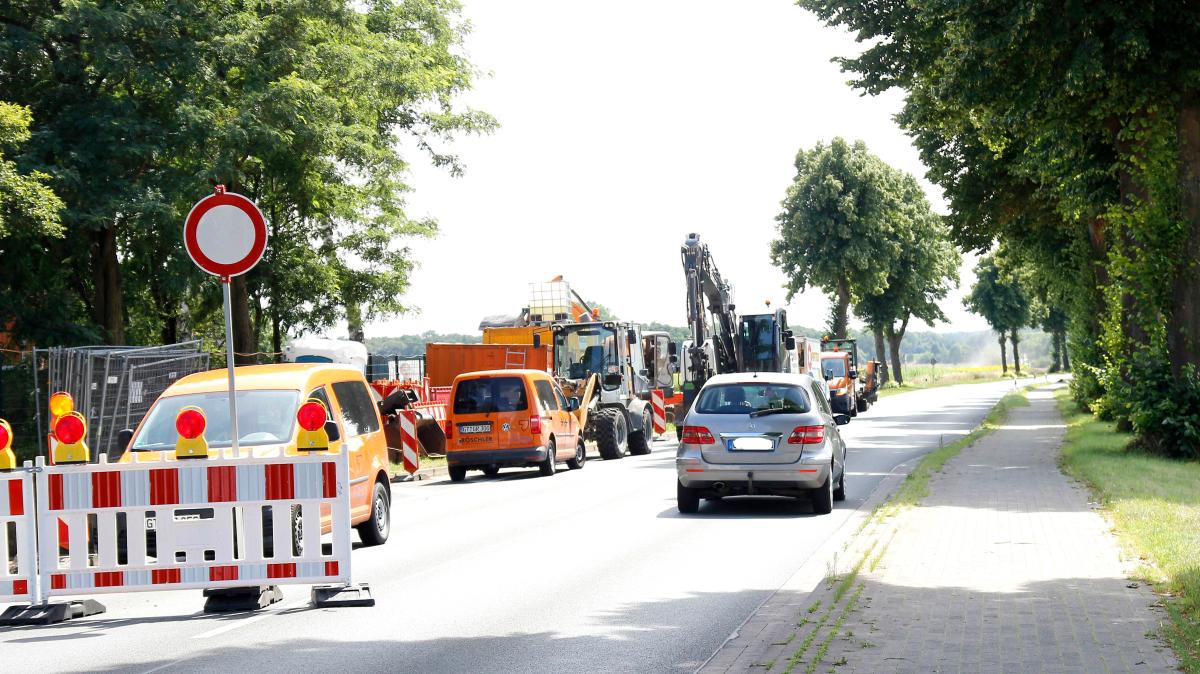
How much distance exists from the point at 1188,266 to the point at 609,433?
39.5 ft

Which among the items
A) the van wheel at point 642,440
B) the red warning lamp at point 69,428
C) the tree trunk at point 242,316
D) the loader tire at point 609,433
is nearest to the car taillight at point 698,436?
the red warning lamp at point 69,428

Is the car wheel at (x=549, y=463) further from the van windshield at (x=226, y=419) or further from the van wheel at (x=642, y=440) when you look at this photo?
the van windshield at (x=226, y=419)

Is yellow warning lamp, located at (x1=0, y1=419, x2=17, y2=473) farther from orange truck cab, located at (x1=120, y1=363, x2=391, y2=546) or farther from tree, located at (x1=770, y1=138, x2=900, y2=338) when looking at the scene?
tree, located at (x1=770, y1=138, x2=900, y2=338)

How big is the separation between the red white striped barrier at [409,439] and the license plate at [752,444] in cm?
788

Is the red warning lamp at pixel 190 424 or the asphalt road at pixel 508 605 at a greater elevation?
the red warning lamp at pixel 190 424

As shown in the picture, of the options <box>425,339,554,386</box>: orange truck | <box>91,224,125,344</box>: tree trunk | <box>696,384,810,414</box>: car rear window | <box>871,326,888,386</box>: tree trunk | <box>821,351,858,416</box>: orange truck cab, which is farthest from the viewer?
<box>871,326,888,386</box>: tree trunk

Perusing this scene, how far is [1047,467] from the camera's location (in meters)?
20.8

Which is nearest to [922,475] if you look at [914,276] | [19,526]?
[19,526]

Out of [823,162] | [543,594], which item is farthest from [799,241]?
[543,594]

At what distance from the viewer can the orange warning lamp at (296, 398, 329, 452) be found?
9133 mm

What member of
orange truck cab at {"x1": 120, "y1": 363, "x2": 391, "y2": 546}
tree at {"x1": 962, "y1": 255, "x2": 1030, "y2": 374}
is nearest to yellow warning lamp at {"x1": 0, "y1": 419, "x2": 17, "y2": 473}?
orange truck cab at {"x1": 120, "y1": 363, "x2": 391, "y2": 546}

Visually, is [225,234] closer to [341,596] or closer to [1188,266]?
[341,596]

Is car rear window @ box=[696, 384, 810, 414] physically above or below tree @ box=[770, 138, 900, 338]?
below

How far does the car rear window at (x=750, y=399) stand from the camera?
50.2ft
